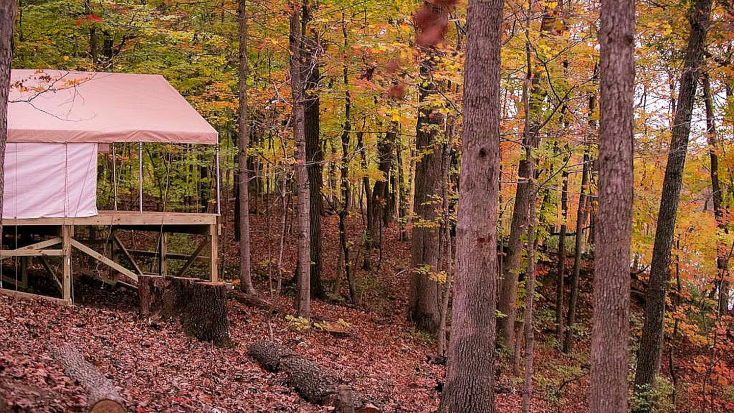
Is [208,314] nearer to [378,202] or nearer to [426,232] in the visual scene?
[426,232]

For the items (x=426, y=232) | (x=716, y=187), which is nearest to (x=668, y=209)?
(x=426, y=232)

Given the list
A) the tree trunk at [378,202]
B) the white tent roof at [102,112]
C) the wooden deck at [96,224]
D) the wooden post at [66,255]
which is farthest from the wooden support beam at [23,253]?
the tree trunk at [378,202]

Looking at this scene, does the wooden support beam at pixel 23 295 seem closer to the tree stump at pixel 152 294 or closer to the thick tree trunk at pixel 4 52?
the tree stump at pixel 152 294

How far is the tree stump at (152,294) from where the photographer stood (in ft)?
35.2

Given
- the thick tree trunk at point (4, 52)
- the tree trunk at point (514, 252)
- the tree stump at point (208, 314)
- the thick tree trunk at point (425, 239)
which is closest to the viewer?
the thick tree trunk at point (4, 52)

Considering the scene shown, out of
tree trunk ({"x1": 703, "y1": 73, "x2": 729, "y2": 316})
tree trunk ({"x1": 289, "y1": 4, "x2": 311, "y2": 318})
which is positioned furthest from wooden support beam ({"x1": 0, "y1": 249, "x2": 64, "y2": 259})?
tree trunk ({"x1": 703, "y1": 73, "x2": 729, "y2": 316})

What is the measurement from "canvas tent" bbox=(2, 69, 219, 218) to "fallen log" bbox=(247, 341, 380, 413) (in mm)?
4822

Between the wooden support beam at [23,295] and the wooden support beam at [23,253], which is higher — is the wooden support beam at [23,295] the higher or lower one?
the lower one

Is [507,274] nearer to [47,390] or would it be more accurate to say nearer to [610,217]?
[610,217]

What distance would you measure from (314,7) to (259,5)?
1.28 metres

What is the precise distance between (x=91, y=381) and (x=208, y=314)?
400 centimetres

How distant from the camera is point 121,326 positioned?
33.1ft

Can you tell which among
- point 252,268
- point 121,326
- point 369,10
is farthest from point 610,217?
point 252,268

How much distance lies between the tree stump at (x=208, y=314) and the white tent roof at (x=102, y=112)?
372 cm
